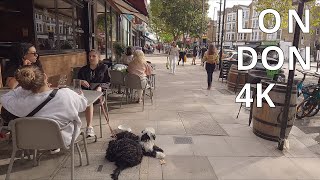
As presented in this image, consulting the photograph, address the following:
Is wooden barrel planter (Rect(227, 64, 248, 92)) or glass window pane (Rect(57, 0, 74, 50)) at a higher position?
glass window pane (Rect(57, 0, 74, 50))

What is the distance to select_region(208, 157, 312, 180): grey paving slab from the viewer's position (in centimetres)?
349

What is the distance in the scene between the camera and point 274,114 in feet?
15.2

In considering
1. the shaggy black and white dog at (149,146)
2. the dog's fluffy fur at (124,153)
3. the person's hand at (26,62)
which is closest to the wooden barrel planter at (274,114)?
the shaggy black and white dog at (149,146)

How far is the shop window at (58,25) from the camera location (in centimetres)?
627

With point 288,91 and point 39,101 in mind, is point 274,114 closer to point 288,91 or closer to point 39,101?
point 288,91

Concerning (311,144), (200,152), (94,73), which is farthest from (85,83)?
(311,144)

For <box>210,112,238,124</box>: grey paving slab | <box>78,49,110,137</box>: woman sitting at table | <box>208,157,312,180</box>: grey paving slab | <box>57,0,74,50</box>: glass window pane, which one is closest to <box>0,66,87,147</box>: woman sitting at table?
<box>208,157,312,180</box>: grey paving slab

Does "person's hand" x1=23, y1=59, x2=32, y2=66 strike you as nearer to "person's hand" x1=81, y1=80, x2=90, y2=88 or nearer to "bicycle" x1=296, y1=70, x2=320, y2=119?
"person's hand" x1=81, y1=80, x2=90, y2=88

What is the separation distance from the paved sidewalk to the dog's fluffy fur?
0.27ft

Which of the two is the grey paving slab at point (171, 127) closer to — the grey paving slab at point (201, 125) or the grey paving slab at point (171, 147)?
the grey paving slab at point (201, 125)

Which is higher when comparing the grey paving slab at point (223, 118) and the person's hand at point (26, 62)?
the person's hand at point (26, 62)

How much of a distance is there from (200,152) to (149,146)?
790 mm

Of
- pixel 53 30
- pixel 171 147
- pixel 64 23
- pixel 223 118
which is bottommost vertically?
pixel 171 147

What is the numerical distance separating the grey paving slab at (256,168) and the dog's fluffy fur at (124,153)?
1060 mm
